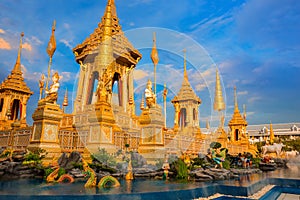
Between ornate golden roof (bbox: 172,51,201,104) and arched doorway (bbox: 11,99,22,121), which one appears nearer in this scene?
arched doorway (bbox: 11,99,22,121)

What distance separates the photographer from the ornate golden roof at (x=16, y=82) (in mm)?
23984

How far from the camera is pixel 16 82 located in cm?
2486

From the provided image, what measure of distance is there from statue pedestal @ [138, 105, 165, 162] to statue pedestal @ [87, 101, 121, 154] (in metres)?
2.19

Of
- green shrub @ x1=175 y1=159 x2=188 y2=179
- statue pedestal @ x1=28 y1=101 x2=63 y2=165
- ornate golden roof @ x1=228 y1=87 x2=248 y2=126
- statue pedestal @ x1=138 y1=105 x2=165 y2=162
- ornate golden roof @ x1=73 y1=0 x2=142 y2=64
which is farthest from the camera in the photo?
ornate golden roof @ x1=228 y1=87 x2=248 y2=126

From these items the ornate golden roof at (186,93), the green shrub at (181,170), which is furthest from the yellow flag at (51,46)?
the ornate golden roof at (186,93)

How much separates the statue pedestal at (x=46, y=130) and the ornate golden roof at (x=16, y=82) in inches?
627

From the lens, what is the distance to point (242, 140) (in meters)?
29.2

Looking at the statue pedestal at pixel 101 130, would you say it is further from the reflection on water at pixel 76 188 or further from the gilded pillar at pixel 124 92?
the gilded pillar at pixel 124 92

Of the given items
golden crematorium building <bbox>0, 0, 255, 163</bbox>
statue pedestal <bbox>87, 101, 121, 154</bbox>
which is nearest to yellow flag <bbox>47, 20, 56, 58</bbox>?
golden crematorium building <bbox>0, 0, 255, 163</bbox>

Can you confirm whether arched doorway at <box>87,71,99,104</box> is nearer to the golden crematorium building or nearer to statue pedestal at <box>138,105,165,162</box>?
the golden crematorium building

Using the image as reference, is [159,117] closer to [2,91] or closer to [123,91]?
[123,91]

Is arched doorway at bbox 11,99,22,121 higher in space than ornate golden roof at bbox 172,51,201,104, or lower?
lower

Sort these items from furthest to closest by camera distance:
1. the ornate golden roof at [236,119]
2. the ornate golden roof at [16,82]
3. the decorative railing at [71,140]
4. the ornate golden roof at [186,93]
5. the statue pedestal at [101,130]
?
the ornate golden roof at [186,93] → the ornate golden roof at [236,119] → the ornate golden roof at [16,82] → the decorative railing at [71,140] → the statue pedestal at [101,130]

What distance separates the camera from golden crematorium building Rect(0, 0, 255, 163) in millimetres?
11031
